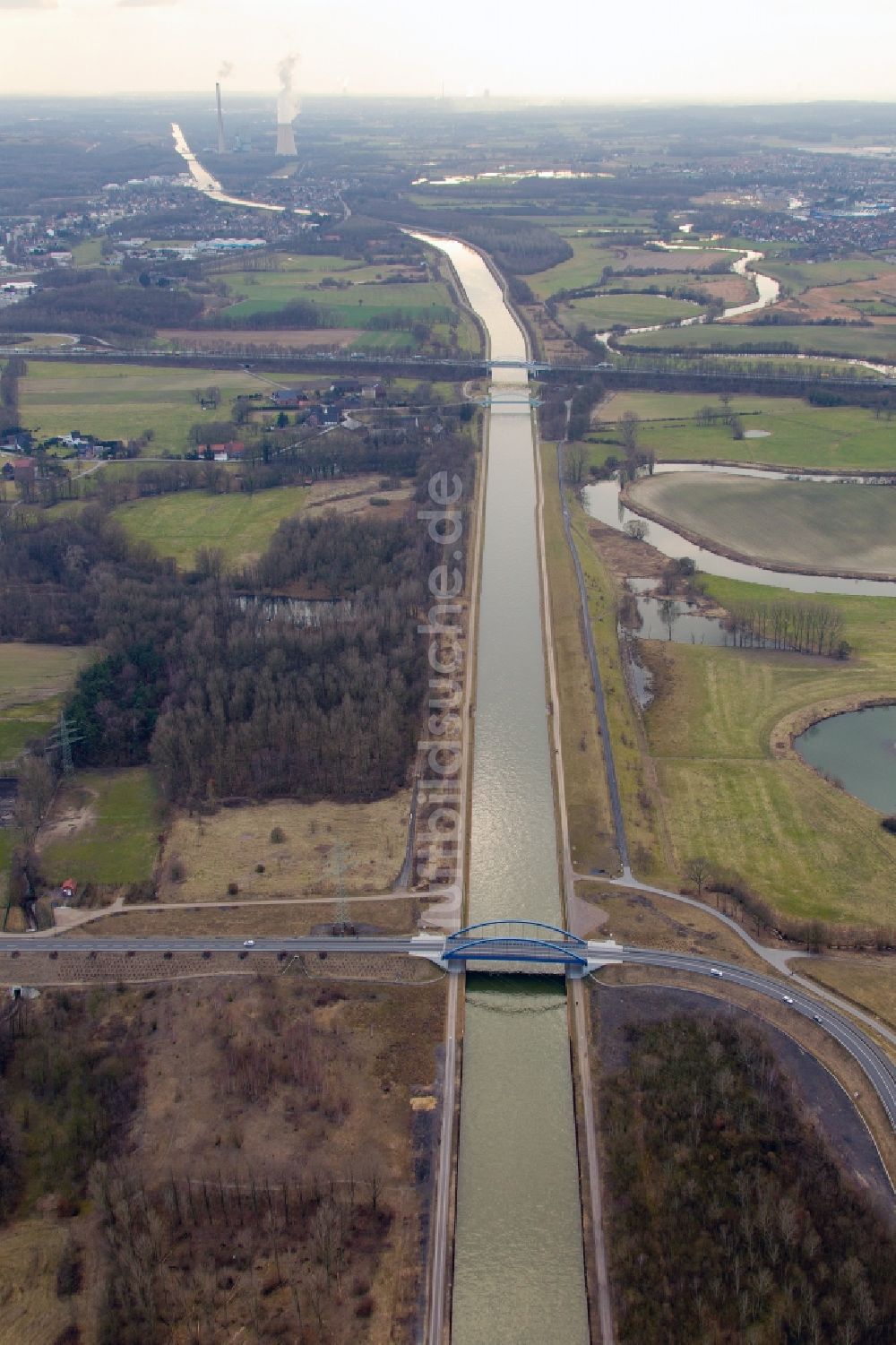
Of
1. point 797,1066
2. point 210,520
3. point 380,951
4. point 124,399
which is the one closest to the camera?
point 797,1066

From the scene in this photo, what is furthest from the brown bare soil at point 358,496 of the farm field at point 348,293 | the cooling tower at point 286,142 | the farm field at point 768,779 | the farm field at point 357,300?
the cooling tower at point 286,142

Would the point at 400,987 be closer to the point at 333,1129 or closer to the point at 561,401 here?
the point at 333,1129

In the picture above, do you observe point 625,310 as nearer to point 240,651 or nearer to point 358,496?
point 358,496

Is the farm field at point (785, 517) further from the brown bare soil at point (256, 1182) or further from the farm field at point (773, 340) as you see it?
the brown bare soil at point (256, 1182)

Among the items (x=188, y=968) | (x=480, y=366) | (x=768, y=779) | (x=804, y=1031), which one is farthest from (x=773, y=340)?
(x=188, y=968)

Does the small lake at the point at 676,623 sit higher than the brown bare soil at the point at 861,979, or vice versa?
the small lake at the point at 676,623
